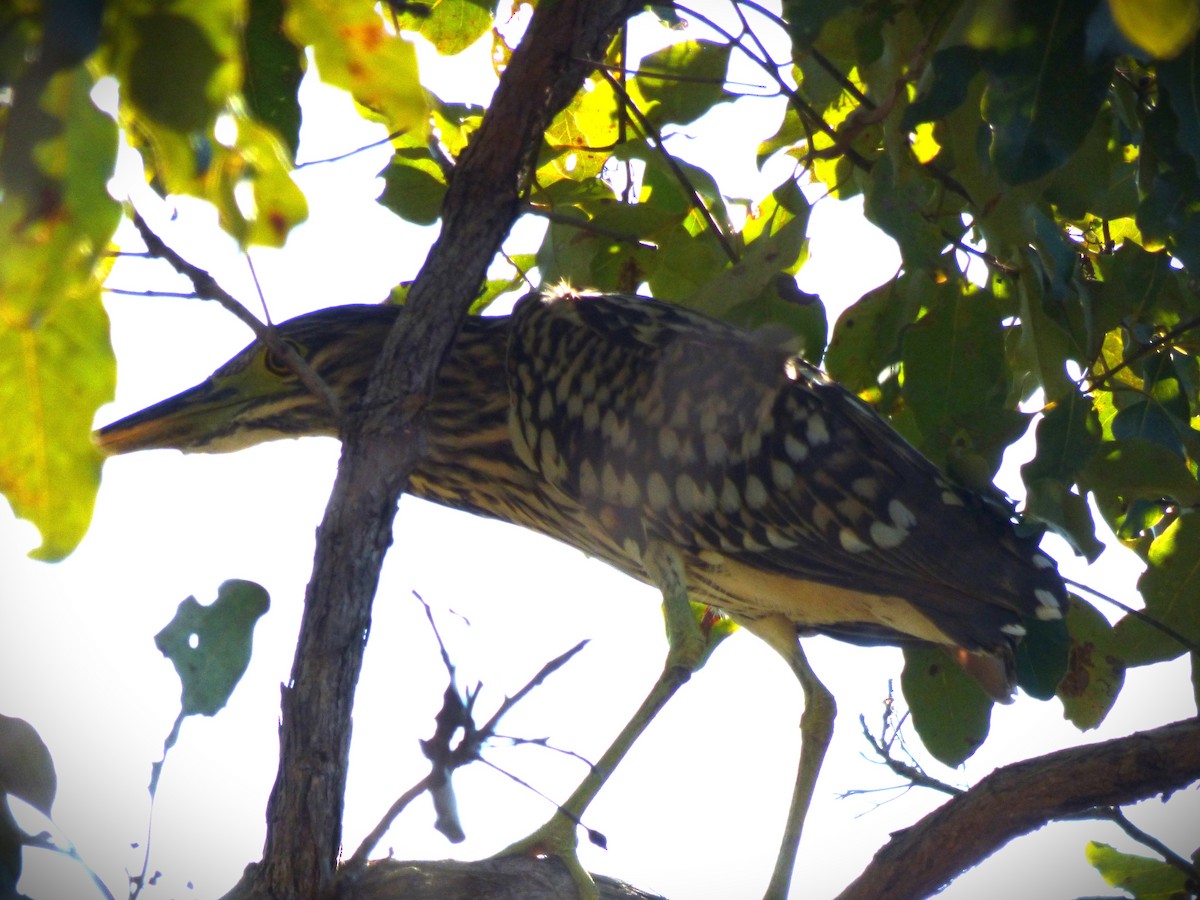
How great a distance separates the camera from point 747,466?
10.3 ft

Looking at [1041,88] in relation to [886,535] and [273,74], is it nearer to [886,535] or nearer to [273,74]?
[273,74]

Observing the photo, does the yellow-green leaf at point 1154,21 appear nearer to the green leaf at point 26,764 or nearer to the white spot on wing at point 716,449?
the green leaf at point 26,764

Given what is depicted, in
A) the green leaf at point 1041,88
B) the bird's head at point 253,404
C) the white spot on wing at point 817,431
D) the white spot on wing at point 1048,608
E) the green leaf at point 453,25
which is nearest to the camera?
the green leaf at point 1041,88

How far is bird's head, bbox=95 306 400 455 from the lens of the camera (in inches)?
127

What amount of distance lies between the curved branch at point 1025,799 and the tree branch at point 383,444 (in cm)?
113

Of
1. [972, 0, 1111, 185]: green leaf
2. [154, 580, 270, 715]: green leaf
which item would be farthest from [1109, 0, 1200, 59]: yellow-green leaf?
[154, 580, 270, 715]: green leaf

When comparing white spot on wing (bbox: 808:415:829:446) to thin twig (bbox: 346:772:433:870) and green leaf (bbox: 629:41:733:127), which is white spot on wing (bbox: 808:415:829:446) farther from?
thin twig (bbox: 346:772:433:870)

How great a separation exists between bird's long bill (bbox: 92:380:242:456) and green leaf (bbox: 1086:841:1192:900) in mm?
2532

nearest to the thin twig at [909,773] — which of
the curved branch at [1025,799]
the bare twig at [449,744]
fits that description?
the curved branch at [1025,799]

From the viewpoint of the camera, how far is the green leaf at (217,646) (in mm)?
2025

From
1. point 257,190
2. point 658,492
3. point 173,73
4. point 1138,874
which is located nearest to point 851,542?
point 658,492

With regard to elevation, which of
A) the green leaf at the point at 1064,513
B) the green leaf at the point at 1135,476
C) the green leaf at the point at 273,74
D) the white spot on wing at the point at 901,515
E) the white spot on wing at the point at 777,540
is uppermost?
the green leaf at the point at 273,74

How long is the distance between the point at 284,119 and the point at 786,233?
110cm

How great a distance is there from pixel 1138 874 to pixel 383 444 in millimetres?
1815
